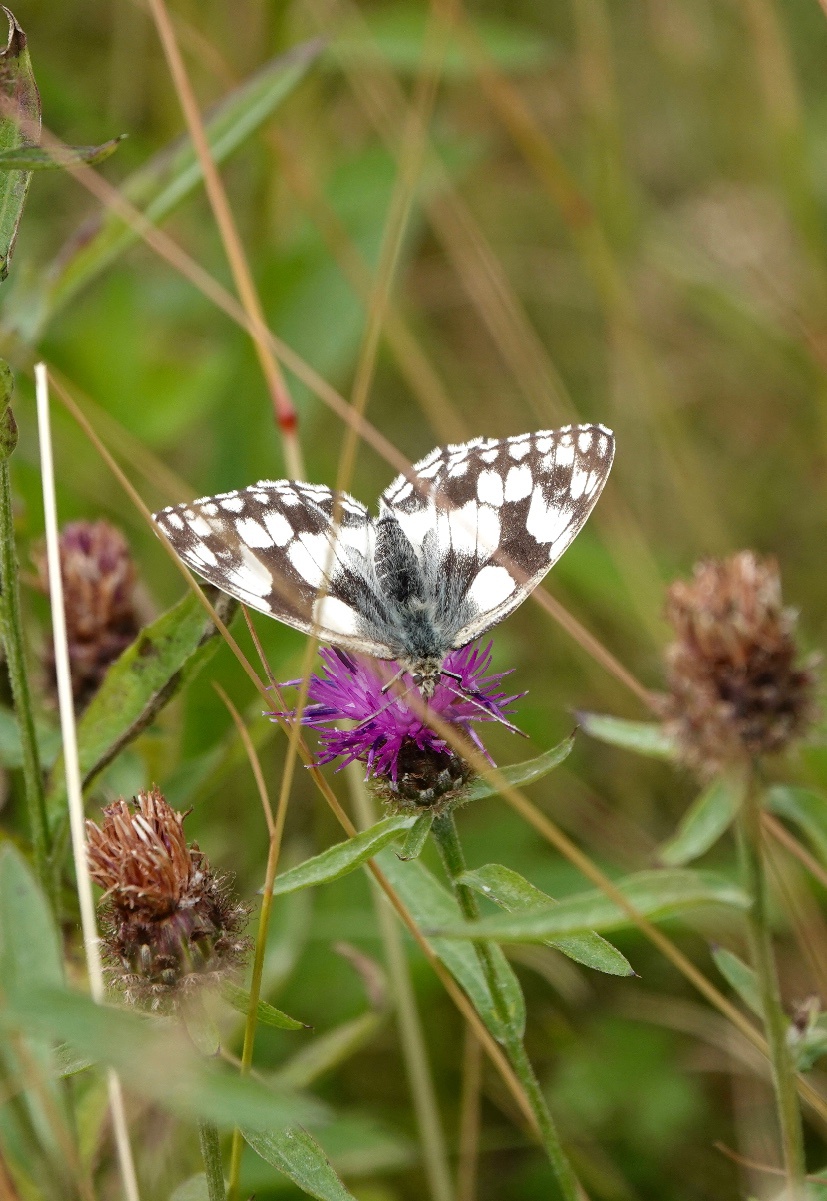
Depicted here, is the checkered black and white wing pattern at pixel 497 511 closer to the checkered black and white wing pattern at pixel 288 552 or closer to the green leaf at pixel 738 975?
the checkered black and white wing pattern at pixel 288 552

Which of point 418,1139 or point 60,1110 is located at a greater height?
point 60,1110

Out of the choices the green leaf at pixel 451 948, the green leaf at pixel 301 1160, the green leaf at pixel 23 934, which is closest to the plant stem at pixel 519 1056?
the green leaf at pixel 451 948

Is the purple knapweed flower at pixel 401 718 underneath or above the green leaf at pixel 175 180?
underneath

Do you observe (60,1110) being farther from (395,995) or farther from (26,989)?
(395,995)

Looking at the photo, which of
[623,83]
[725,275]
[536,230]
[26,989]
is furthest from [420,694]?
[623,83]

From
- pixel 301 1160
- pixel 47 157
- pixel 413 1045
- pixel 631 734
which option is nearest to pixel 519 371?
pixel 631 734

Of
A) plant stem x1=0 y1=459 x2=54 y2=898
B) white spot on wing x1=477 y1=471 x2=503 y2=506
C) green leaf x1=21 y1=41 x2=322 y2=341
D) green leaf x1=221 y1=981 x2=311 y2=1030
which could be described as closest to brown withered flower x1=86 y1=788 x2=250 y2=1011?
green leaf x1=221 y1=981 x2=311 y2=1030

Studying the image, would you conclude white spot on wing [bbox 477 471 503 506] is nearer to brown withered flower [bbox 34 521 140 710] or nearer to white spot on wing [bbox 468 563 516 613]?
white spot on wing [bbox 468 563 516 613]
